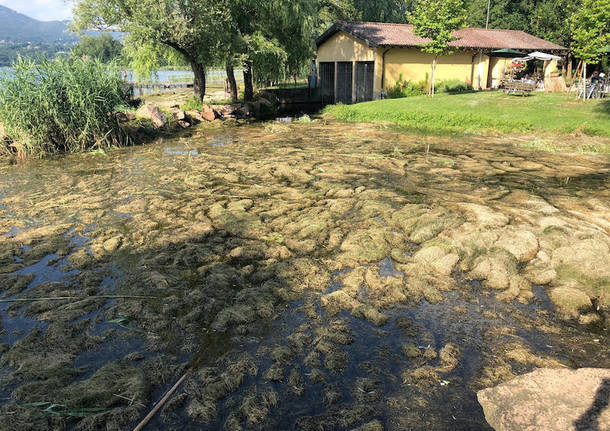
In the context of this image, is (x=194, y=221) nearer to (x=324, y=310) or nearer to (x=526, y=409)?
(x=324, y=310)

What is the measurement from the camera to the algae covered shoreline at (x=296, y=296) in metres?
3.12

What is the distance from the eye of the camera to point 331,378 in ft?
11.0

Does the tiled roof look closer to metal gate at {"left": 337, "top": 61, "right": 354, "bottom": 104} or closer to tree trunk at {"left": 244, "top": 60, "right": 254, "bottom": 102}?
metal gate at {"left": 337, "top": 61, "right": 354, "bottom": 104}

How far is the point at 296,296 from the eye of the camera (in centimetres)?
449

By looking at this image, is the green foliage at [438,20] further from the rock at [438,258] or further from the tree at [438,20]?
the rock at [438,258]

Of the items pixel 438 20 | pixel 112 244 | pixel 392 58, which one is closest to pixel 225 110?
pixel 392 58

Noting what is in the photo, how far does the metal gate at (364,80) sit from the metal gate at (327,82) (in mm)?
2264

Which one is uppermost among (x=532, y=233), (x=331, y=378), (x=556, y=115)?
(x=556, y=115)

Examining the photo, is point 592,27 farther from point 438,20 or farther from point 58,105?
point 58,105

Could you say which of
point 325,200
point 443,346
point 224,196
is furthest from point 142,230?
point 443,346

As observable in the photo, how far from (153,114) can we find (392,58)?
41.0 ft

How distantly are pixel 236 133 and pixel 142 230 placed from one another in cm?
949

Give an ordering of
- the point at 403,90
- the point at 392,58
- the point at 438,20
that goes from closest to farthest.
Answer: the point at 438,20 < the point at 392,58 < the point at 403,90

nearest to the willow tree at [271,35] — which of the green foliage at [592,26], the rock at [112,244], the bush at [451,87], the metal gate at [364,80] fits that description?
the metal gate at [364,80]
